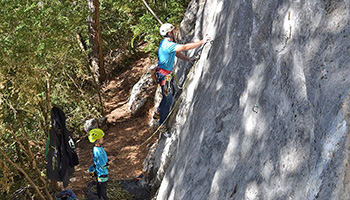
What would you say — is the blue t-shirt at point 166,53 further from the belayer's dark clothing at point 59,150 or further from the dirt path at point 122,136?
the dirt path at point 122,136

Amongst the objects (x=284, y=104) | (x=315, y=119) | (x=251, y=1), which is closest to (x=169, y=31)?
(x=251, y=1)

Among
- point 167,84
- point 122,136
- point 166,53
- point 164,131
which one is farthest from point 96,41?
point 166,53

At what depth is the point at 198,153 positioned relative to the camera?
5.33 meters

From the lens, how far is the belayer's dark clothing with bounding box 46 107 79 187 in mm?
7504

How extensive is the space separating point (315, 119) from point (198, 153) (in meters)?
2.54

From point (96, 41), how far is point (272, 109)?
509 inches

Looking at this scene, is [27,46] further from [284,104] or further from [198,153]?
[284,104]

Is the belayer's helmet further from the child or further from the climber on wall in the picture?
the climber on wall

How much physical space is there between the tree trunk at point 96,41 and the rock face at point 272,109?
940 cm

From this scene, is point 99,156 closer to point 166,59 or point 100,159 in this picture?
point 100,159

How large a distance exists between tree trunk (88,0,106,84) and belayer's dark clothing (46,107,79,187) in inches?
276

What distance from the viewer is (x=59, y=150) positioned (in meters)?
7.54

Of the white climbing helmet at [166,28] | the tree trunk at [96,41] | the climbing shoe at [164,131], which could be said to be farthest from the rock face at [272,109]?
the tree trunk at [96,41]

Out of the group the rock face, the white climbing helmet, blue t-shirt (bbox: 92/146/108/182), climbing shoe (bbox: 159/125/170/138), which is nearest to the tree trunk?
climbing shoe (bbox: 159/125/170/138)
